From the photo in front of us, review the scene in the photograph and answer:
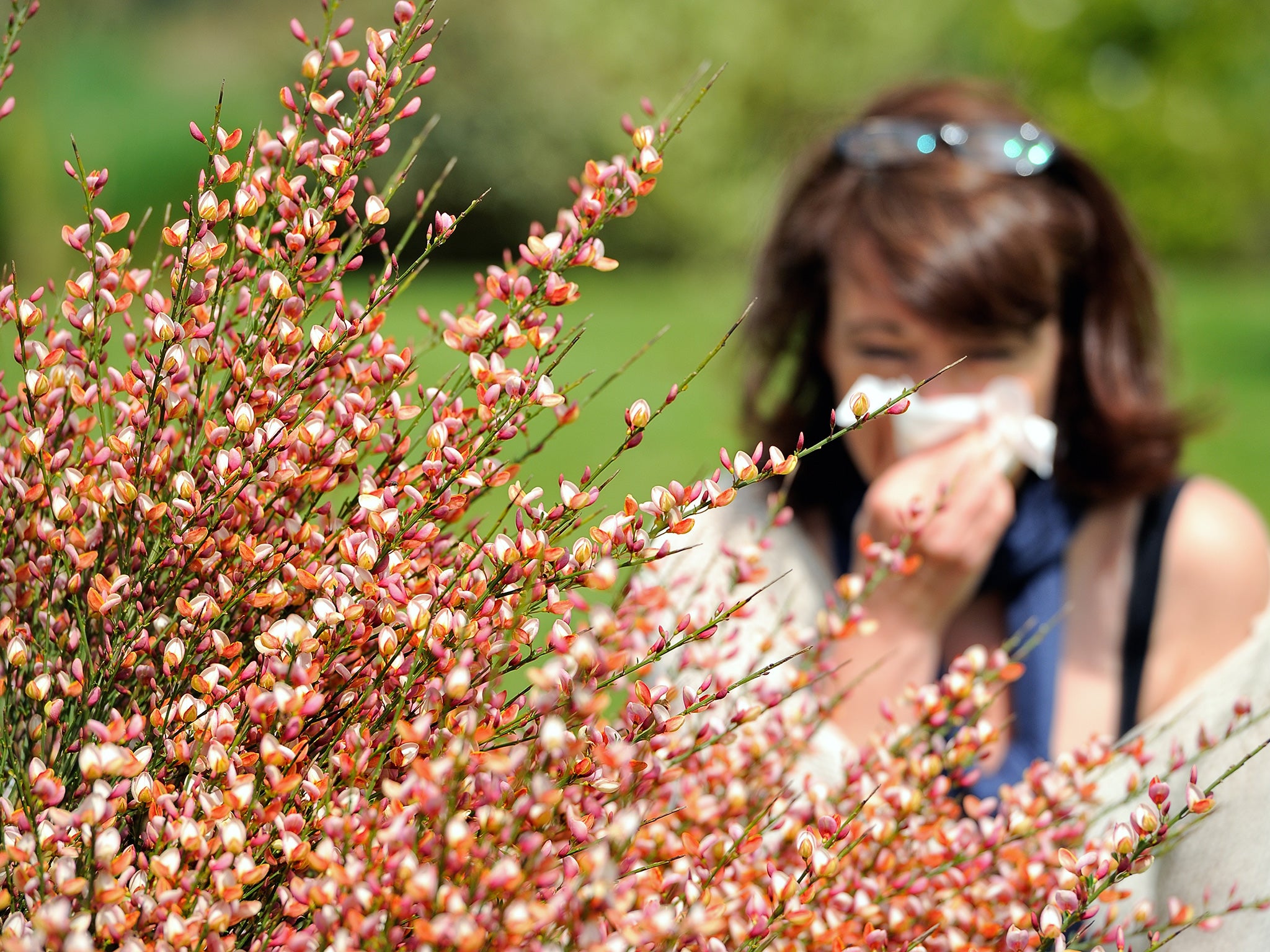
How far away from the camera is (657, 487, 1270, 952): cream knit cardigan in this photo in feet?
3.76

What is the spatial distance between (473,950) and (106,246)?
0.53 meters

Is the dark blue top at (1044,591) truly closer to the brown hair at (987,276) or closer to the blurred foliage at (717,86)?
the brown hair at (987,276)

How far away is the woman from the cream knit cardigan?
300mm

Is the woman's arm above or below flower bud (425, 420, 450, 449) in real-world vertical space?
below

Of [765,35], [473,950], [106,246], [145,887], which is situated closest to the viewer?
[473,950]

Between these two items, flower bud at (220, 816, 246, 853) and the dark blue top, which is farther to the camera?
the dark blue top

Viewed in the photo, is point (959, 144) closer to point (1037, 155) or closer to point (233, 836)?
point (1037, 155)

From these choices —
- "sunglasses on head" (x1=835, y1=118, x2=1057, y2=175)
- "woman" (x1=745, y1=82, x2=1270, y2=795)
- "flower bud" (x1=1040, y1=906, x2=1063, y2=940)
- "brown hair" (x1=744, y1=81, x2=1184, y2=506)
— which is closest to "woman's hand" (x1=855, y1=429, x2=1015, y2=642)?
"woman" (x1=745, y1=82, x2=1270, y2=795)

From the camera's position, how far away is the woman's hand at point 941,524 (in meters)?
1.91

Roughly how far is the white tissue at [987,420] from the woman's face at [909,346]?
0.09ft

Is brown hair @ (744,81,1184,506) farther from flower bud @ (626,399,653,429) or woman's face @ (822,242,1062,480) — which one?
flower bud @ (626,399,653,429)

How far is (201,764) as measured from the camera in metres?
0.71

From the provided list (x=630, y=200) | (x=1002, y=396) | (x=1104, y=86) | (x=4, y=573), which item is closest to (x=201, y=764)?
(x=4, y=573)

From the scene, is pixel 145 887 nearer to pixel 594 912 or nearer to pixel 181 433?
pixel 594 912
